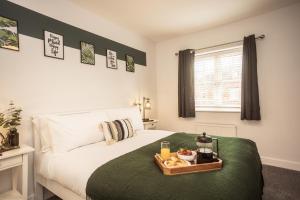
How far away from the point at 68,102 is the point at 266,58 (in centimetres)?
326

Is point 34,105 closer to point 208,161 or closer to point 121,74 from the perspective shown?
point 121,74

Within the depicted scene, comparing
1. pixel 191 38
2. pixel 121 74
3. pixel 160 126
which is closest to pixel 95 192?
pixel 121 74

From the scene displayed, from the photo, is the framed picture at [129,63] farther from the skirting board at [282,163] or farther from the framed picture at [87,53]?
the skirting board at [282,163]

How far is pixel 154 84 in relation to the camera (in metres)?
4.44

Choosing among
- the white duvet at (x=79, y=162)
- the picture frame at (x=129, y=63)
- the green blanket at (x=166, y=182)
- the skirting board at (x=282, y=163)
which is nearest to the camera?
the green blanket at (x=166, y=182)

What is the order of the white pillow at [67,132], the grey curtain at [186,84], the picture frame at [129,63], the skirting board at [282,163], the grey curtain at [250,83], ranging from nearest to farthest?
1. the white pillow at [67,132]
2. the skirting board at [282,163]
3. the grey curtain at [250,83]
4. the picture frame at [129,63]
5. the grey curtain at [186,84]

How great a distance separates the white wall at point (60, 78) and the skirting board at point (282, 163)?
2644mm

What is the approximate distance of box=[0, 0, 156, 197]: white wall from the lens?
2.02 metres

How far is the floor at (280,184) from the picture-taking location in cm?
217

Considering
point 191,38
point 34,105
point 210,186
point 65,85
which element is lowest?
point 210,186

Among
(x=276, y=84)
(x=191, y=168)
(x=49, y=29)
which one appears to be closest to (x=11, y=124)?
(x=49, y=29)

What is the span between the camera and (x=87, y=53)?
2826 mm

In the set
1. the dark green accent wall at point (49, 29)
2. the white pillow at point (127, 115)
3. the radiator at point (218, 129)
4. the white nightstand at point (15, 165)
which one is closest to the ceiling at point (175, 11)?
the dark green accent wall at point (49, 29)

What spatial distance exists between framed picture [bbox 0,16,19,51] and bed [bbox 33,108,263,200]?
828mm
